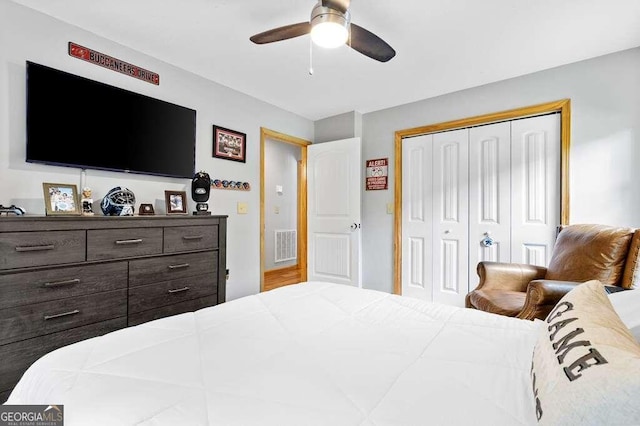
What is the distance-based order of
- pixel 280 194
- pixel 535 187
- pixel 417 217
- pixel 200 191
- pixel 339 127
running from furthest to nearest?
1. pixel 280 194
2. pixel 339 127
3. pixel 417 217
4. pixel 535 187
5. pixel 200 191

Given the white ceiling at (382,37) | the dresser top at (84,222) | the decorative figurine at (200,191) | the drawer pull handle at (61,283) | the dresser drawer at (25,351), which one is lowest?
the dresser drawer at (25,351)

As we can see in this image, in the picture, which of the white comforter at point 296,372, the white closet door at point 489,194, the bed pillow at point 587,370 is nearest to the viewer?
the bed pillow at point 587,370

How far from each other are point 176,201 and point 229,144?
2.81 feet

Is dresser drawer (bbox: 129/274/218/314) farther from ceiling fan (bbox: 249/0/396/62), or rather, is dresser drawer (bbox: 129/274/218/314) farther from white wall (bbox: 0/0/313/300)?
ceiling fan (bbox: 249/0/396/62)

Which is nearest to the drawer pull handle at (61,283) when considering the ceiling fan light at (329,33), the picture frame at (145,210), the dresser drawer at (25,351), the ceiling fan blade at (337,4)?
the dresser drawer at (25,351)

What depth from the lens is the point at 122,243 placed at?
1939mm

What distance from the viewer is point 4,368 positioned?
5.00 feet

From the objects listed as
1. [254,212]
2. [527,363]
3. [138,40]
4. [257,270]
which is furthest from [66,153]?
[527,363]

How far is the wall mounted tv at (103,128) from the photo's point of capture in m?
1.93

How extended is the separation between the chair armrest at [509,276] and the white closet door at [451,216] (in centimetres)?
77

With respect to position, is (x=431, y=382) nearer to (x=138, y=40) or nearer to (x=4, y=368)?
(x=4, y=368)

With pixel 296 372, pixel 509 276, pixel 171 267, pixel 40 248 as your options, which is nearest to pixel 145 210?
pixel 171 267

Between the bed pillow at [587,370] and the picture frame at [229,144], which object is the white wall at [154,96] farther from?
the bed pillow at [587,370]

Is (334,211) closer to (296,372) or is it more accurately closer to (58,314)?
(58,314)
